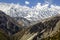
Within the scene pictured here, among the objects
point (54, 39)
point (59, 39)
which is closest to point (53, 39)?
point (54, 39)

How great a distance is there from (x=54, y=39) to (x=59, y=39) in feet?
33.2

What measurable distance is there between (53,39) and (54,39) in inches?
30.4

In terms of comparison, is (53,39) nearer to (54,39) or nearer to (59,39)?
(54,39)

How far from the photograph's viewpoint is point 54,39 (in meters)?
160

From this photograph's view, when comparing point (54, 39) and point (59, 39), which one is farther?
point (54, 39)

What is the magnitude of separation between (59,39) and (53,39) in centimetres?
1044

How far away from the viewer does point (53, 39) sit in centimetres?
16062

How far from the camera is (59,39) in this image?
151 metres

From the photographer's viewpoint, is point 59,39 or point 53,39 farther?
point 53,39
